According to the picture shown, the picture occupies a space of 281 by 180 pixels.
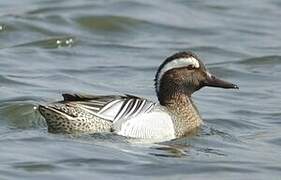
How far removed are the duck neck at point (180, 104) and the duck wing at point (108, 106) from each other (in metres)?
0.65

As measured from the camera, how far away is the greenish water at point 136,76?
1207cm

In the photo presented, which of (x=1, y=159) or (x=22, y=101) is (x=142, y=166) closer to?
(x=1, y=159)

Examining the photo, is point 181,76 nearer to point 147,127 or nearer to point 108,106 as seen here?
point 147,127

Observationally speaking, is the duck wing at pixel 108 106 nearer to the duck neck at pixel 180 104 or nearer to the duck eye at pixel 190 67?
the duck neck at pixel 180 104

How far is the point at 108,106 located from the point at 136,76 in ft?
13.2

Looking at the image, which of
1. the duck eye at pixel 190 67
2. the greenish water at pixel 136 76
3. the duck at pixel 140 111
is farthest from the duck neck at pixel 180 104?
the duck eye at pixel 190 67

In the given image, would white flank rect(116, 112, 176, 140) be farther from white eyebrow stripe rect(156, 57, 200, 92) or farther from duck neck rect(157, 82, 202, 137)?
white eyebrow stripe rect(156, 57, 200, 92)

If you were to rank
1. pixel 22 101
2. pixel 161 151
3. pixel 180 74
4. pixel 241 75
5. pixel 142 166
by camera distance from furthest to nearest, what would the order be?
pixel 241 75 < pixel 22 101 < pixel 180 74 < pixel 161 151 < pixel 142 166

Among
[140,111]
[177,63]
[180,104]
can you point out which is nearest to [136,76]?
[180,104]

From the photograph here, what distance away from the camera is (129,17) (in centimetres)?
2095

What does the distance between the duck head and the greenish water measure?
505 millimetres

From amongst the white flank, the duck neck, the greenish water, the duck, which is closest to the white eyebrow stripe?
the duck

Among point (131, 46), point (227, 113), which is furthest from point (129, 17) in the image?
point (227, 113)

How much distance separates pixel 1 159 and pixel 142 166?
4.13ft
